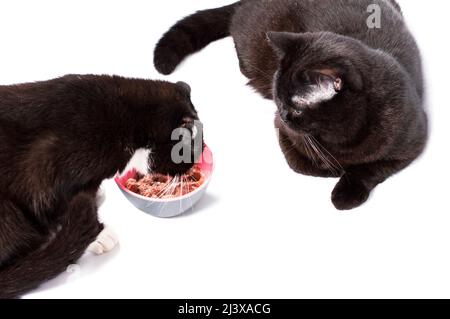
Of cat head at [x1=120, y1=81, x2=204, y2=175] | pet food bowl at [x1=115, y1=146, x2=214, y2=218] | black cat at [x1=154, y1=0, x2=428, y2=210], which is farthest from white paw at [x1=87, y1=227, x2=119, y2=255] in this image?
black cat at [x1=154, y1=0, x2=428, y2=210]

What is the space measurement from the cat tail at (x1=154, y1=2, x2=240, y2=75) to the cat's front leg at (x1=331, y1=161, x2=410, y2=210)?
882mm

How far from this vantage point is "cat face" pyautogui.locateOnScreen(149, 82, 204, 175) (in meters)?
1.60

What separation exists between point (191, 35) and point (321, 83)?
95cm

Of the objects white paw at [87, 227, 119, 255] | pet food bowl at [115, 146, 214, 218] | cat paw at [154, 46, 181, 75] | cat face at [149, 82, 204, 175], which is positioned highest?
cat paw at [154, 46, 181, 75]

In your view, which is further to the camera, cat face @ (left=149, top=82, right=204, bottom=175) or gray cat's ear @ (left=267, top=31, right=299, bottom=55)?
gray cat's ear @ (left=267, top=31, right=299, bottom=55)

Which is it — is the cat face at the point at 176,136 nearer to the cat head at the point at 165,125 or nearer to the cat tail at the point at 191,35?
the cat head at the point at 165,125

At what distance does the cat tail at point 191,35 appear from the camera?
7.66ft

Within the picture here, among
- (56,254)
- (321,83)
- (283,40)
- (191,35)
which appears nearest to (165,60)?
(191,35)

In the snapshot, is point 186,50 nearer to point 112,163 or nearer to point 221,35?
point 221,35

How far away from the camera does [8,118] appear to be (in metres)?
1.47

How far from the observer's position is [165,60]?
232cm

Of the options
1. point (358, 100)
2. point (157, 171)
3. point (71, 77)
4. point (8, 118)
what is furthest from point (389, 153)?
point (8, 118)

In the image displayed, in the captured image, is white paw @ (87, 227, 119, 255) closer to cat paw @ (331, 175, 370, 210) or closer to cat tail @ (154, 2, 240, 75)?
cat paw @ (331, 175, 370, 210)

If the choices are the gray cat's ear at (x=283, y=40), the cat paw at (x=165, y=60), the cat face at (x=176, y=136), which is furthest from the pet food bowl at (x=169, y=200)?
the cat paw at (x=165, y=60)
